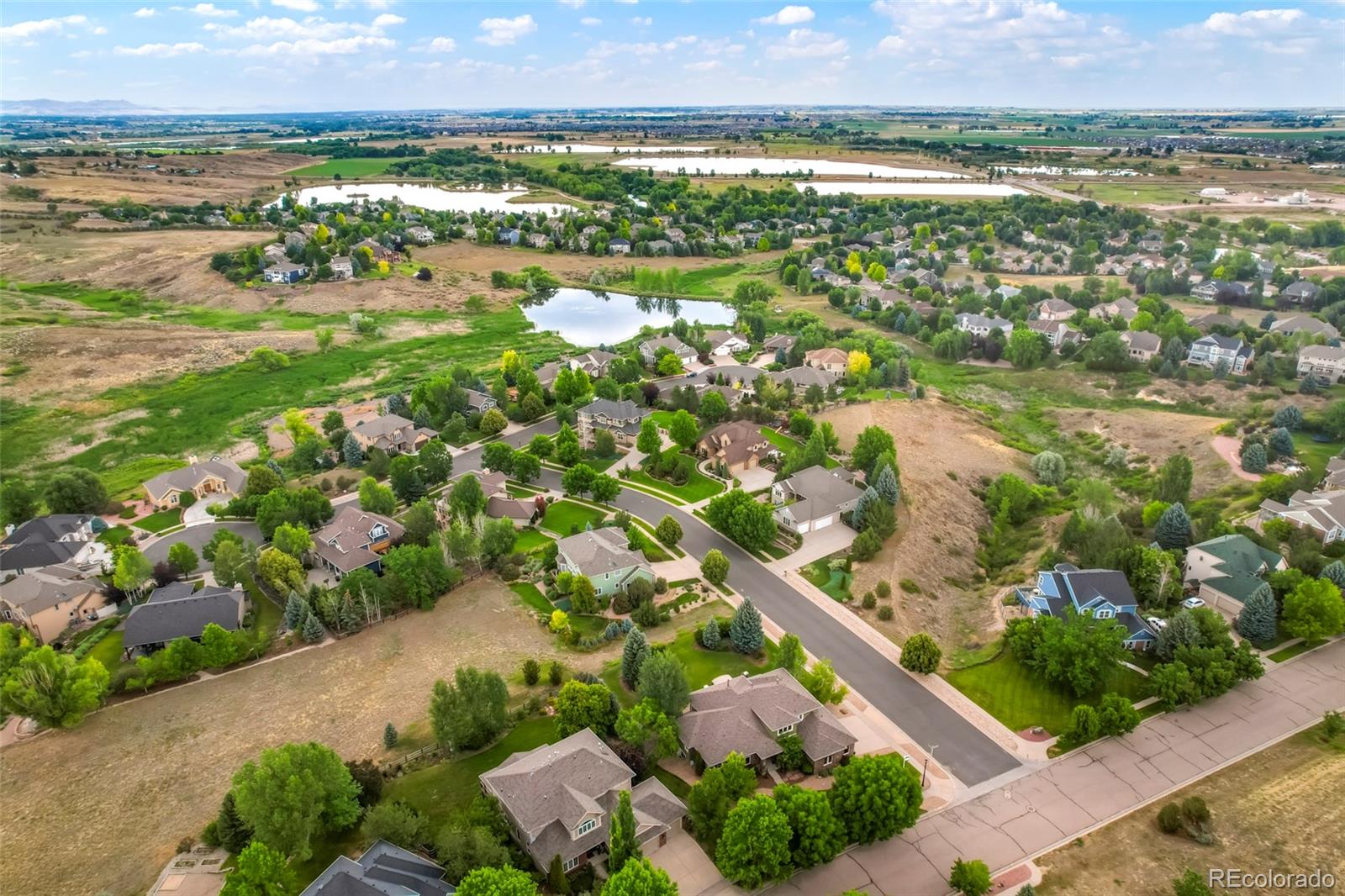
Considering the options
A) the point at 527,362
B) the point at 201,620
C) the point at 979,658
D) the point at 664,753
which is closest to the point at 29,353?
the point at 527,362

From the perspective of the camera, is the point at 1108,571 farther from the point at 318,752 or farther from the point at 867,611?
the point at 318,752

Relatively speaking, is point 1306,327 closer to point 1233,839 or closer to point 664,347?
point 664,347

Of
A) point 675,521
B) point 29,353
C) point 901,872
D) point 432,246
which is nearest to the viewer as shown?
point 901,872

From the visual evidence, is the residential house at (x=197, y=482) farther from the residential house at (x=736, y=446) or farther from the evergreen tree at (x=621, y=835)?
the evergreen tree at (x=621, y=835)

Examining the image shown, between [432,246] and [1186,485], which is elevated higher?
[432,246]

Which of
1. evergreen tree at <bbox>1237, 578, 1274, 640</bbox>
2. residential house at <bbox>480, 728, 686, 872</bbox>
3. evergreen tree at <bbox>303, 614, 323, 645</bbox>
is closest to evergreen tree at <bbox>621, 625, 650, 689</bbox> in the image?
residential house at <bbox>480, 728, 686, 872</bbox>

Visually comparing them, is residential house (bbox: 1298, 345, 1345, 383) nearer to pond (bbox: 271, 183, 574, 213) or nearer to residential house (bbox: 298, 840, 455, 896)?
residential house (bbox: 298, 840, 455, 896)

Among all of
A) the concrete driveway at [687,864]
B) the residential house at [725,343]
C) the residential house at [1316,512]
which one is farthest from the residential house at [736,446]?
the concrete driveway at [687,864]
